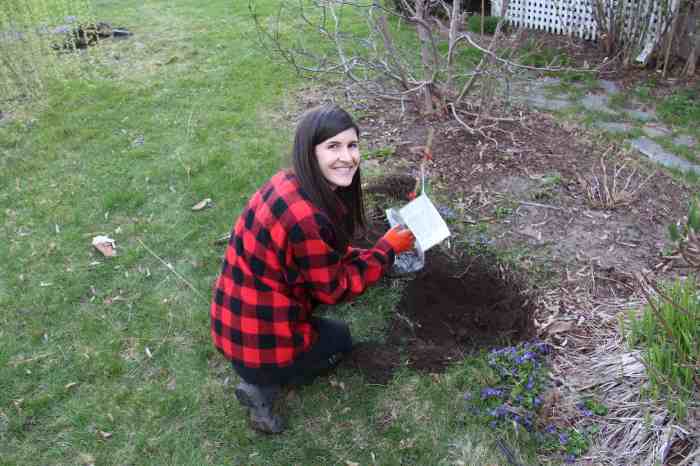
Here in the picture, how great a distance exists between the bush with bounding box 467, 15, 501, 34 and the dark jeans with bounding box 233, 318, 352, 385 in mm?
6184

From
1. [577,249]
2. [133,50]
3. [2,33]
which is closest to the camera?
[577,249]

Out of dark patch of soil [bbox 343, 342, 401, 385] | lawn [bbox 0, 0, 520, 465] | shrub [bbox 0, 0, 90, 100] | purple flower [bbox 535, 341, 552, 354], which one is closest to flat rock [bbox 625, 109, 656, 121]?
lawn [bbox 0, 0, 520, 465]

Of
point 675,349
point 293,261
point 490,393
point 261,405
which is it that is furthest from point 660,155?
point 261,405

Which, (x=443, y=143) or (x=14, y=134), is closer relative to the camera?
(x=443, y=143)

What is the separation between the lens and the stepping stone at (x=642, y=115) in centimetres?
524

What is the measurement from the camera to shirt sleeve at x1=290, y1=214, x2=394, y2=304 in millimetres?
2234

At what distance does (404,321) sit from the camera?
3.17m

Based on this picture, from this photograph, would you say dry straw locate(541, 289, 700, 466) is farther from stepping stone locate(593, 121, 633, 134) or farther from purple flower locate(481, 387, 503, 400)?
stepping stone locate(593, 121, 633, 134)

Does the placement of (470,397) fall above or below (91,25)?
below

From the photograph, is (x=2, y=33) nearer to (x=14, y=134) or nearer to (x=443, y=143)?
(x=14, y=134)

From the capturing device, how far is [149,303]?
11.5 ft

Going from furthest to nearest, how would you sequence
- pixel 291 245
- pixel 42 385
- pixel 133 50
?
1. pixel 133 50
2. pixel 42 385
3. pixel 291 245

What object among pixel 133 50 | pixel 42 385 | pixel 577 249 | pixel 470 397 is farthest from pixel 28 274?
pixel 133 50

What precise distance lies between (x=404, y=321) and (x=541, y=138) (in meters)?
2.32
